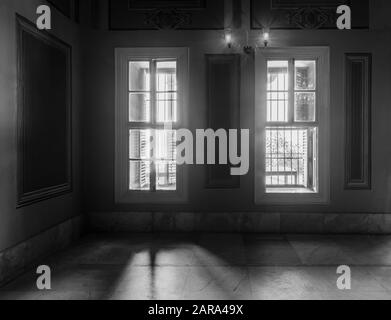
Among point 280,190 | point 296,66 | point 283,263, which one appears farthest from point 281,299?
point 296,66

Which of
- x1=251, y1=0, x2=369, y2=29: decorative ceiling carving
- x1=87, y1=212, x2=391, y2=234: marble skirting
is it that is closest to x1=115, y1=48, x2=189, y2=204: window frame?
x1=87, y1=212, x2=391, y2=234: marble skirting

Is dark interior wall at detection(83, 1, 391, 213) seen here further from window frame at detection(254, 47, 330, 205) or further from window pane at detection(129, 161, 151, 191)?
window pane at detection(129, 161, 151, 191)

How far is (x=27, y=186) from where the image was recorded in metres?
3.18

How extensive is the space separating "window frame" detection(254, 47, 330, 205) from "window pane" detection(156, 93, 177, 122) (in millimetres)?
1118

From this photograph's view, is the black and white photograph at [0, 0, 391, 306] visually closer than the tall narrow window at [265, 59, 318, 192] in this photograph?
Yes

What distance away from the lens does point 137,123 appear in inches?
179

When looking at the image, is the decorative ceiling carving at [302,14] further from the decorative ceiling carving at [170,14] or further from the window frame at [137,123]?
the window frame at [137,123]

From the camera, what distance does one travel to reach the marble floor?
2.58 meters

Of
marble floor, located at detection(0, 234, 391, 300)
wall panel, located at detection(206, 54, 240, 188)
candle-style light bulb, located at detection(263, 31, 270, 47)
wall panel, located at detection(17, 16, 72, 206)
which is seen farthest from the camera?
wall panel, located at detection(206, 54, 240, 188)

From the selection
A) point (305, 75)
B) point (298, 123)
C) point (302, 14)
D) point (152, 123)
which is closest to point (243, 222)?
point (298, 123)

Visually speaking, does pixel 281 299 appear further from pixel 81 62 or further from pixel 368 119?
pixel 81 62

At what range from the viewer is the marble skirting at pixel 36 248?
286 cm

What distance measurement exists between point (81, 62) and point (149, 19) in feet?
3.56

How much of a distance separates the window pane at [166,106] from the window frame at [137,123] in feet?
0.33
